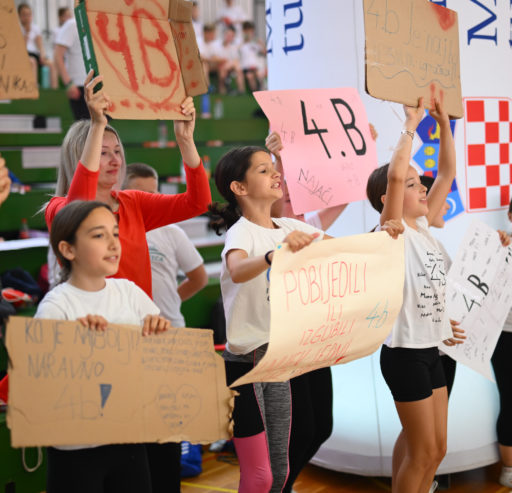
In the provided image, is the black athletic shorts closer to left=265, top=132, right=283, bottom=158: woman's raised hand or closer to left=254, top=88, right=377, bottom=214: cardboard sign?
left=254, top=88, right=377, bottom=214: cardboard sign

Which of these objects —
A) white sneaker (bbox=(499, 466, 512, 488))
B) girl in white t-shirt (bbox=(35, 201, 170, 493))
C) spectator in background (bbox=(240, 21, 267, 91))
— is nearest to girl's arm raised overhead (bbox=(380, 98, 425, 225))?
girl in white t-shirt (bbox=(35, 201, 170, 493))

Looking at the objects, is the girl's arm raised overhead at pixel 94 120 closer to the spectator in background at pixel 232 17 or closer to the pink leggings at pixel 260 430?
the pink leggings at pixel 260 430

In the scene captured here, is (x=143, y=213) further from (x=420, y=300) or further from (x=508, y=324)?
(x=508, y=324)

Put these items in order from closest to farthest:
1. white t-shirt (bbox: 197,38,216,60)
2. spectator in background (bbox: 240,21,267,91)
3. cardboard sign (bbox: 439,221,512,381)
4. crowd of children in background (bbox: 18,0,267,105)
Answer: cardboard sign (bbox: 439,221,512,381) → crowd of children in background (bbox: 18,0,267,105) → white t-shirt (bbox: 197,38,216,60) → spectator in background (bbox: 240,21,267,91)

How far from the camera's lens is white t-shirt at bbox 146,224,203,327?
2.90m

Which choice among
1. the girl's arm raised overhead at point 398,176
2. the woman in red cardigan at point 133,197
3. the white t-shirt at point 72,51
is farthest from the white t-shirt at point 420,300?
the white t-shirt at point 72,51

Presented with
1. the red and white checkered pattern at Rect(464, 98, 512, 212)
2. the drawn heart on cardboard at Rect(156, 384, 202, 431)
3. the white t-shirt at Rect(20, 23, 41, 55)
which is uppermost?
the white t-shirt at Rect(20, 23, 41, 55)

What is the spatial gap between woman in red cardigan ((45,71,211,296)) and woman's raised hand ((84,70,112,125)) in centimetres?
11

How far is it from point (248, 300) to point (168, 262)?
96 centimetres

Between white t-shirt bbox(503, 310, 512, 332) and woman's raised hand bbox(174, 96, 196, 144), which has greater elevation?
woman's raised hand bbox(174, 96, 196, 144)

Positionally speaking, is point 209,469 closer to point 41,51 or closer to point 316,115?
point 316,115

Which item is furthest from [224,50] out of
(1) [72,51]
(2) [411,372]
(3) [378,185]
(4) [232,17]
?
(2) [411,372]

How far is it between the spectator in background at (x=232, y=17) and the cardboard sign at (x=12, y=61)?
27.2ft

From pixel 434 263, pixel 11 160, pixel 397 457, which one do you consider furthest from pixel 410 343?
pixel 11 160
